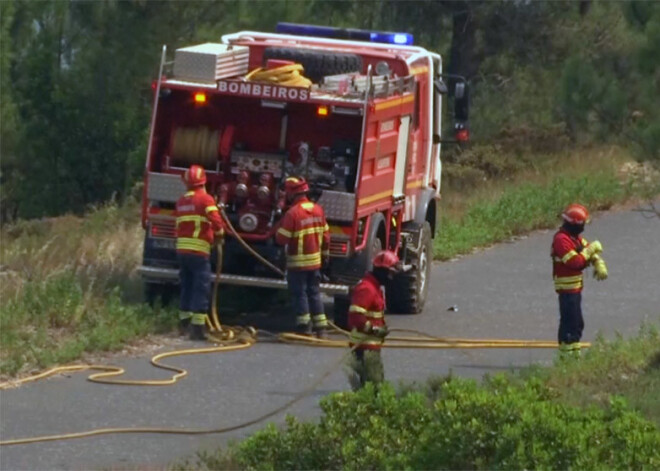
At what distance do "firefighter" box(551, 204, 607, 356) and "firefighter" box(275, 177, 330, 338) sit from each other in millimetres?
2334

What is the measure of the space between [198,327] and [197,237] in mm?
823

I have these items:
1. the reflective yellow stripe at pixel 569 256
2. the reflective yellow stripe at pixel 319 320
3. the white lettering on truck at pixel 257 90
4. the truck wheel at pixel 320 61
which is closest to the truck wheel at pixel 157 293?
the reflective yellow stripe at pixel 319 320

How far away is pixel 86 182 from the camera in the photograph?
3622 centimetres

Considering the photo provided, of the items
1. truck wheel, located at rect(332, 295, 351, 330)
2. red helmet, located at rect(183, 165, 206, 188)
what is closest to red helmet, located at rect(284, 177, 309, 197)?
red helmet, located at rect(183, 165, 206, 188)

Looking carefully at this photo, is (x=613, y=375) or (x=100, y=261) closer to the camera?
(x=613, y=375)

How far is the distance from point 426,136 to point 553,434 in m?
9.31

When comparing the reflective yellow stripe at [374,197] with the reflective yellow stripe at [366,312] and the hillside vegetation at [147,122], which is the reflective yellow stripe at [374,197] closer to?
the hillside vegetation at [147,122]

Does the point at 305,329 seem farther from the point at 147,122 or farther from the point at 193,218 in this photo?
the point at 147,122

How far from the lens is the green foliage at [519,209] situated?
789 inches

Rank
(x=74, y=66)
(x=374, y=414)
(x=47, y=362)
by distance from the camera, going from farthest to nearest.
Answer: (x=74, y=66) < (x=47, y=362) < (x=374, y=414)

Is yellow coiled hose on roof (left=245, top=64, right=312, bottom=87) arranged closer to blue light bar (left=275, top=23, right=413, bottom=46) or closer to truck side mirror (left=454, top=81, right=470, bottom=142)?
blue light bar (left=275, top=23, right=413, bottom=46)

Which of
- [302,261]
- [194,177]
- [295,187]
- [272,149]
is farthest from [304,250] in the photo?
[272,149]

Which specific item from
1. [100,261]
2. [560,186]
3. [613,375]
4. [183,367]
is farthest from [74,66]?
[613,375]

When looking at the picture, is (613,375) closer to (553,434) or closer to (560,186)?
(553,434)
